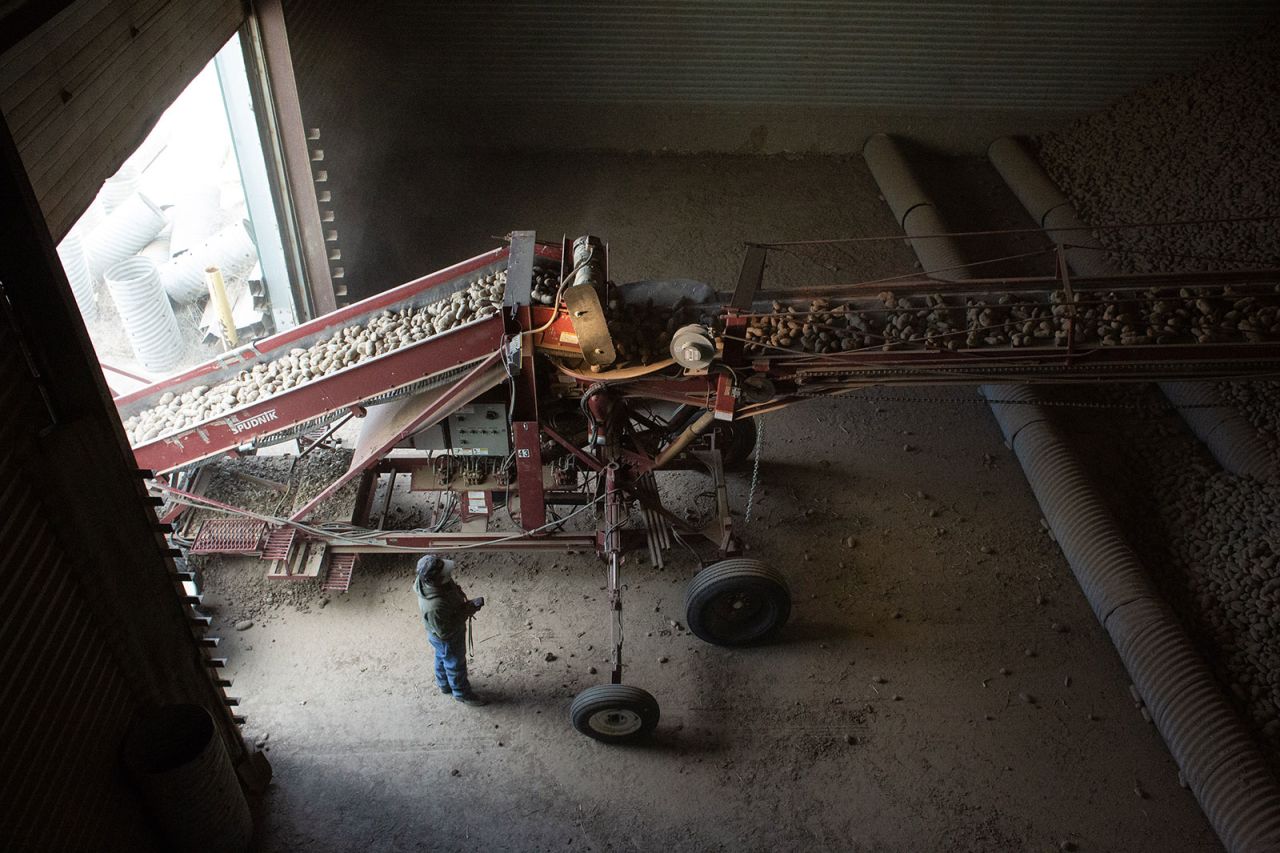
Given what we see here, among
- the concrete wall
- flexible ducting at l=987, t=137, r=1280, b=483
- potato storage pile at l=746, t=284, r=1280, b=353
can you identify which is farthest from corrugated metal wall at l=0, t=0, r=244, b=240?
flexible ducting at l=987, t=137, r=1280, b=483

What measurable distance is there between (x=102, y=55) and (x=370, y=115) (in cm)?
650

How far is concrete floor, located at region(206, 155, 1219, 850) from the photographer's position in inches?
262

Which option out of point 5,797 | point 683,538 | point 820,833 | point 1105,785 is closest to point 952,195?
point 683,538

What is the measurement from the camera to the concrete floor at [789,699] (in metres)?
6.66

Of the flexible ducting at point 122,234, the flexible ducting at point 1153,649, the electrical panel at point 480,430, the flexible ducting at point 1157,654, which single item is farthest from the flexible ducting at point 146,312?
the flexible ducting at point 1157,654

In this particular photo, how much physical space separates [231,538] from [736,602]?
436 cm

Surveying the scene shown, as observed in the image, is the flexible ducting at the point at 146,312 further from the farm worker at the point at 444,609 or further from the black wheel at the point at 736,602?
the black wheel at the point at 736,602

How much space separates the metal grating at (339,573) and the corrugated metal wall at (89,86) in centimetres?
342

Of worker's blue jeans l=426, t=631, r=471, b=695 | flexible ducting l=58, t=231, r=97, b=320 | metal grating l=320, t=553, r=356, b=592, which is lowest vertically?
worker's blue jeans l=426, t=631, r=471, b=695

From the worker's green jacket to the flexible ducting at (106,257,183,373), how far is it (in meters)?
5.79

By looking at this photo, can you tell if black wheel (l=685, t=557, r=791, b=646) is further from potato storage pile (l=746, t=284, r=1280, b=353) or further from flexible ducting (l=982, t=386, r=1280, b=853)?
flexible ducting (l=982, t=386, r=1280, b=853)

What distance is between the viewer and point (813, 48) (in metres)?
13.4

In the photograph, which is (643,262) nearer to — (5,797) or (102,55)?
(102,55)

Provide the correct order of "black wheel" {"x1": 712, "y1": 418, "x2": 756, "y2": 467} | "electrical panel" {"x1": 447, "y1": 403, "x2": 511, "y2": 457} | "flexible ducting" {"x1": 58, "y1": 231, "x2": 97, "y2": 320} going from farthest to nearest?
1. "flexible ducting" {"x1": 58, "y1": 231, "x2": 97, "y2": 320}
2. "black wheel" {"x1": 712, "y1": 418, "x2": 756, "y2": 467}
3. "electrical panel" {"x1": 447, "y1": 403, "x2": 511, "y2": 457}
